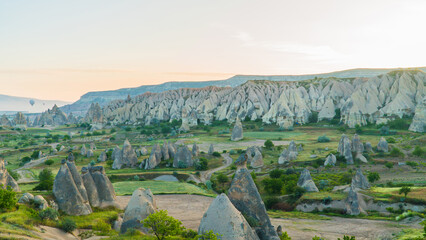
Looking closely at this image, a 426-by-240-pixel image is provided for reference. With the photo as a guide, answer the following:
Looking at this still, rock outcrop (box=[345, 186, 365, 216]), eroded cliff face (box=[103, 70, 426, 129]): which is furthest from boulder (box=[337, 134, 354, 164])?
eroded cliff face (box=[103, 70, 426, 129])

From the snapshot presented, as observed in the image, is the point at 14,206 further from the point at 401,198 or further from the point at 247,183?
the point at 401,198

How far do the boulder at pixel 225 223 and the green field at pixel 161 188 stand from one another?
23.2 metres

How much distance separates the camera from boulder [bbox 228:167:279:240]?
17094 mm

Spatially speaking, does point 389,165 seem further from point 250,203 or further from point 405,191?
point 250,203

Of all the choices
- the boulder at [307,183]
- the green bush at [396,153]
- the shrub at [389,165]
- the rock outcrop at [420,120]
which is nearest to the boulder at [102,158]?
the boulder at [307,183]

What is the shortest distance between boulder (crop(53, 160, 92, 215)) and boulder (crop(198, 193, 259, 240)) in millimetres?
13083

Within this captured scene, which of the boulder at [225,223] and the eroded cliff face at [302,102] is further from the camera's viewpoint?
the eroded cliff face at [302,102]

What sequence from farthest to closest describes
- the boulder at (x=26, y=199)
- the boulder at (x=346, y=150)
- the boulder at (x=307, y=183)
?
the boulder at (x=346, y=150), the boulder at (x=307, y=183), the boulder at (x=26, y=199)

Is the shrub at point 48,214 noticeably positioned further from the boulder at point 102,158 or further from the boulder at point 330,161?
the boulder at point 102,158

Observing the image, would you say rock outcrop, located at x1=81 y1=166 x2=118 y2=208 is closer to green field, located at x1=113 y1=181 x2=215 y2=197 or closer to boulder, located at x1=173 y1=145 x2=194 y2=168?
green field, located at x1=113 y1=181 x2=215 y2=197

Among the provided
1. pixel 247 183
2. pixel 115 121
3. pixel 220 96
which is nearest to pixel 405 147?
pixel 247 183

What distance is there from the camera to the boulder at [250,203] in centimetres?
1709

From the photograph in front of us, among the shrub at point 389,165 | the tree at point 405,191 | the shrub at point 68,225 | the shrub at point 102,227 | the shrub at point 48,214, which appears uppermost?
the shrub at point 48,214

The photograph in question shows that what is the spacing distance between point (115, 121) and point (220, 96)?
6748 centimetres
